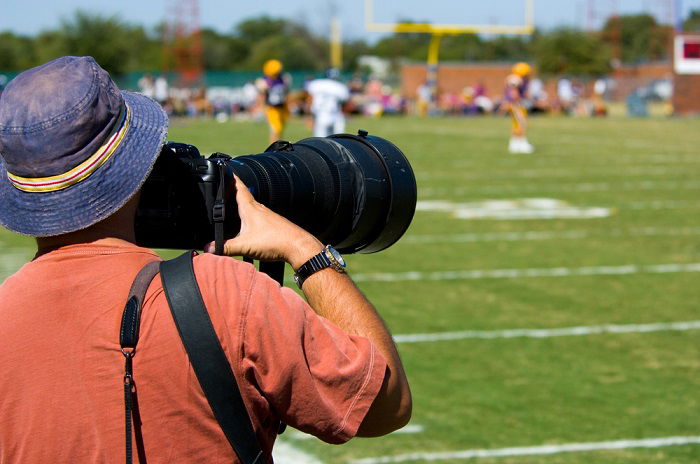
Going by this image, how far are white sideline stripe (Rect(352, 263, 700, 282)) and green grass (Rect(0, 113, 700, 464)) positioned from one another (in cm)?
14

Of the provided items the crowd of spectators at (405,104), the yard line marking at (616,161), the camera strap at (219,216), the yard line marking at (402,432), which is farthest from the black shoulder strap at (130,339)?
the crowd of spectators at (405,104)

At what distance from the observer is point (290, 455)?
4.57 metres

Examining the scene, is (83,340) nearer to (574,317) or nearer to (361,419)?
(361,419)

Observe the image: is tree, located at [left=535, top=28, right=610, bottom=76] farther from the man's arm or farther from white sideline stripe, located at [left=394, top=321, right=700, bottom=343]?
the man's arm

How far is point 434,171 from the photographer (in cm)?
1692

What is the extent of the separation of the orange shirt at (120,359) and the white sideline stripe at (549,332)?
15.1 feet

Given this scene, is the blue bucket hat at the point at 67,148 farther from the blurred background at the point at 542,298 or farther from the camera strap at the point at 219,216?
the blurred background at the point at 542,298

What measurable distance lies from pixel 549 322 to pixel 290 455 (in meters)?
2.74

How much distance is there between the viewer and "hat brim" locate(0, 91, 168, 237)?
175cm

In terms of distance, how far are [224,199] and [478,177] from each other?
14.2 m

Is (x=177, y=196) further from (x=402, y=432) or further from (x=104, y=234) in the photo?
(x=402, y=432)

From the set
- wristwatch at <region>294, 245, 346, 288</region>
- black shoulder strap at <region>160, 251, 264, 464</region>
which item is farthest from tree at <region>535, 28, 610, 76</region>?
black shoulder strap at <region>160, 251, 264, 464</region>

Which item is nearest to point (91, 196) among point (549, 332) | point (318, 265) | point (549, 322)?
point (318, 265)

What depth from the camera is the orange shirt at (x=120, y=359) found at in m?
1.72
